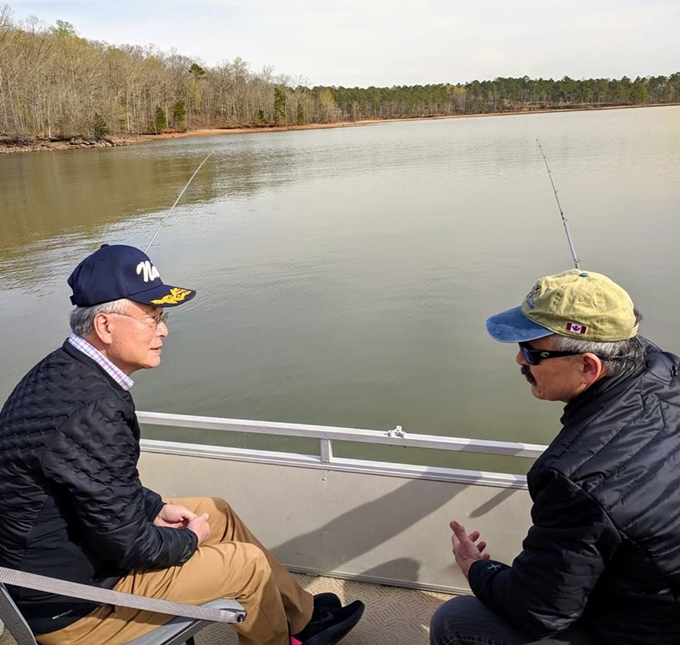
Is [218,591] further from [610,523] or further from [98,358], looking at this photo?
[610,523]

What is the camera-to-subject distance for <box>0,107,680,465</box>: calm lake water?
5863mm

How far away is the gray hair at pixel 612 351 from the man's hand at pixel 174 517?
1.25m

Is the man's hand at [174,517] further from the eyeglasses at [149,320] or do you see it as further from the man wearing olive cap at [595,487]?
the man wearing olive cap at [595,487]

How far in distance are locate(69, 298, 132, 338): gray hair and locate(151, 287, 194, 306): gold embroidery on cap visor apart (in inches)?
3.9

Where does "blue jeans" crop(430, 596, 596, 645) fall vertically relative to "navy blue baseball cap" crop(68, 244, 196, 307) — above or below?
below

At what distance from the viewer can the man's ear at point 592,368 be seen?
1309 millimetres

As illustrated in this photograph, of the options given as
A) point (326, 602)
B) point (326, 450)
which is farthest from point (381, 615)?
point (326, 450)

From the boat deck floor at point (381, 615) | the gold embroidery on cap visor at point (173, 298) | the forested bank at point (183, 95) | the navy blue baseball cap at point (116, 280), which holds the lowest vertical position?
the boat deck floor at point (381, 615)

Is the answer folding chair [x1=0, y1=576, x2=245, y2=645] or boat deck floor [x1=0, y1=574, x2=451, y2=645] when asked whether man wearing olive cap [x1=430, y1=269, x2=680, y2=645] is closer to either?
folding chair [x1=0, y1=576, x2=245, y2=645]

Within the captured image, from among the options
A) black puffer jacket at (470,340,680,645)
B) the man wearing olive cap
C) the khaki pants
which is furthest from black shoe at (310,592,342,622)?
black puffer jacket at (470,340,680,645)

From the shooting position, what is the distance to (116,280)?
1618mm

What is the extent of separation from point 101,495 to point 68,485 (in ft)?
0.26

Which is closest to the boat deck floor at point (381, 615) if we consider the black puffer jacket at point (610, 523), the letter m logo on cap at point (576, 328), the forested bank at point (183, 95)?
the black puffer jacket at point (610, 523)

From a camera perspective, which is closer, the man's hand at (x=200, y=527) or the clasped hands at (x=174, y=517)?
the man's hand at (x=200, y=527)
